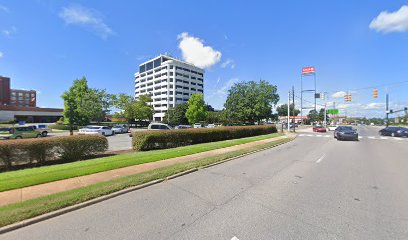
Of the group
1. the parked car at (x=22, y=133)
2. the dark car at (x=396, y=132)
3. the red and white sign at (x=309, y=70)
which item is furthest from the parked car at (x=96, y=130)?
the red and white sign at (x=309, y=70)

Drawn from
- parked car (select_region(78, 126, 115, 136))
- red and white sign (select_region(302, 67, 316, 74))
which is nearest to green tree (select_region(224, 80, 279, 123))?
red and white sign (select_region(302, 67, 316, 74))

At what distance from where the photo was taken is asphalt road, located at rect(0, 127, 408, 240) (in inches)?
134

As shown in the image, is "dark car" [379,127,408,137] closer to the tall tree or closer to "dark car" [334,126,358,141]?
"dark car" [334,126,358,141]

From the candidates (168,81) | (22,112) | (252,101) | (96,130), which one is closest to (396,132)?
(252,101)

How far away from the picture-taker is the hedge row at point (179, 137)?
12.5 m

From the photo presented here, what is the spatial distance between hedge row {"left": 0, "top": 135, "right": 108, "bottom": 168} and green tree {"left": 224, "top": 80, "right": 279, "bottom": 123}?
31718 millimetres

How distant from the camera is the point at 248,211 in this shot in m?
4.21

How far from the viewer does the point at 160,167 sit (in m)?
7.81

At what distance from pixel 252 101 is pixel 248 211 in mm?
36741

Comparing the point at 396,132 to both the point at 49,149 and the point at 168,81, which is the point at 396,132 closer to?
the point at 49,149

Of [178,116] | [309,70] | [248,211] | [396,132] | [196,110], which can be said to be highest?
[309,70]

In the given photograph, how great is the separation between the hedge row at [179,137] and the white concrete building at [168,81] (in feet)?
234

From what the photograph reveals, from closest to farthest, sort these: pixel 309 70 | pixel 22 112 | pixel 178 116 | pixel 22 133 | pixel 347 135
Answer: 1. pixel 347 135
2. pixel 22 133
3. pixel 309 70
4. pixel 178 116
5. pixel 22 112

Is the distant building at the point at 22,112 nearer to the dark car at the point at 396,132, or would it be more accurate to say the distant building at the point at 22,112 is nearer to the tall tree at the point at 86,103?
the tall tree at the point at 86,103
